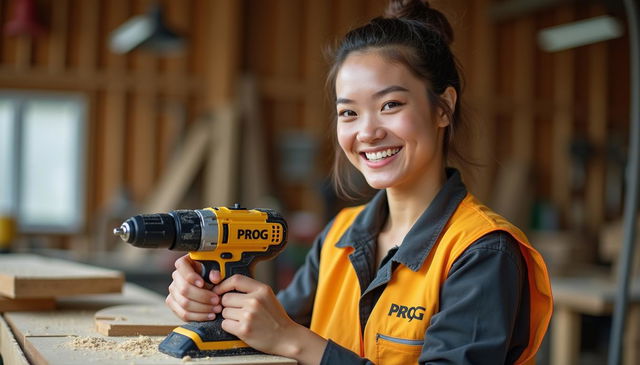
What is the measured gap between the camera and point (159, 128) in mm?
7809

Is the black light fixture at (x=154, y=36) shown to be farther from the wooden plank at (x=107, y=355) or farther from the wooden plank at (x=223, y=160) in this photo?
the wooden plank at (x=107, y=355)

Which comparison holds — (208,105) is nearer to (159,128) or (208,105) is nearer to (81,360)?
(159,128)

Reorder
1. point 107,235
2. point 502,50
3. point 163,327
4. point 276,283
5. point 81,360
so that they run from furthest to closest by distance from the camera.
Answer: point 502,50
point 107,235
point 276,283
point 163,327
point 81,360

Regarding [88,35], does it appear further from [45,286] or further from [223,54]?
[45,286]

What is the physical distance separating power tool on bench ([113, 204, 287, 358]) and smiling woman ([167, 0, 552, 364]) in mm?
29

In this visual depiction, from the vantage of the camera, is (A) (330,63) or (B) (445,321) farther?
(A) (330,63)

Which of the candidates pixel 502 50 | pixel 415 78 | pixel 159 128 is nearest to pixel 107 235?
pixel 159 128

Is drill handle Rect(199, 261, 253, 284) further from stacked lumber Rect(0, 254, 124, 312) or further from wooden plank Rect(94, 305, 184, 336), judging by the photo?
→ stacked lumber Rect(0, 254, 124, 312)

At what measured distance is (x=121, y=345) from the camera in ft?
4.86

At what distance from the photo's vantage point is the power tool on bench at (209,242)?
4.60 ft

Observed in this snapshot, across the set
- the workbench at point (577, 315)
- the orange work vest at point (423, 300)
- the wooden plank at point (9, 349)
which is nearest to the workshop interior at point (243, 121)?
the workbench at point (577, 315)

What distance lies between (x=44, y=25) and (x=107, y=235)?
223 centimetres

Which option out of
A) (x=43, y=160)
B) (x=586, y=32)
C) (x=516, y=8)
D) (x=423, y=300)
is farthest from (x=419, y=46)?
(x=516, y=8)

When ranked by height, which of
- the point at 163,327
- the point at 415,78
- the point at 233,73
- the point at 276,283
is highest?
the point at 233,73
